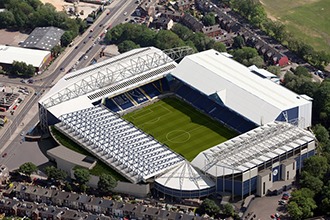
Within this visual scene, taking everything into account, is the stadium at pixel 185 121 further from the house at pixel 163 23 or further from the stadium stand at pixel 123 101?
the house at pixel 163 23

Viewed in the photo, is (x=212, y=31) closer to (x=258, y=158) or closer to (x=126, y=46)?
(x=126, y=46)

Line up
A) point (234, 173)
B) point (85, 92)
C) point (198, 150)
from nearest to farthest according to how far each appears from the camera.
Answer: point (234, 173) → point (198, 150) → point (85, 92)

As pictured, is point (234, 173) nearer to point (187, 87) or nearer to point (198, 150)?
point (198, 150)

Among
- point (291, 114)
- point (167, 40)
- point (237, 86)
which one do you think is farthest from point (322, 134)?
point (167, 40)

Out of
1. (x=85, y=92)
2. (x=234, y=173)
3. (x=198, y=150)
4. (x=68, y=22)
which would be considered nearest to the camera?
(x=234, y=173)

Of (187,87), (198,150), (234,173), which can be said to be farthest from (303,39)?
(234,173)

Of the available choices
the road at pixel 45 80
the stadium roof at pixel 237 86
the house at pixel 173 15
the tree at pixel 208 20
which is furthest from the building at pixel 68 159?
the house at pixel 173 15

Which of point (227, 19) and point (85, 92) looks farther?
point (227, 19)
